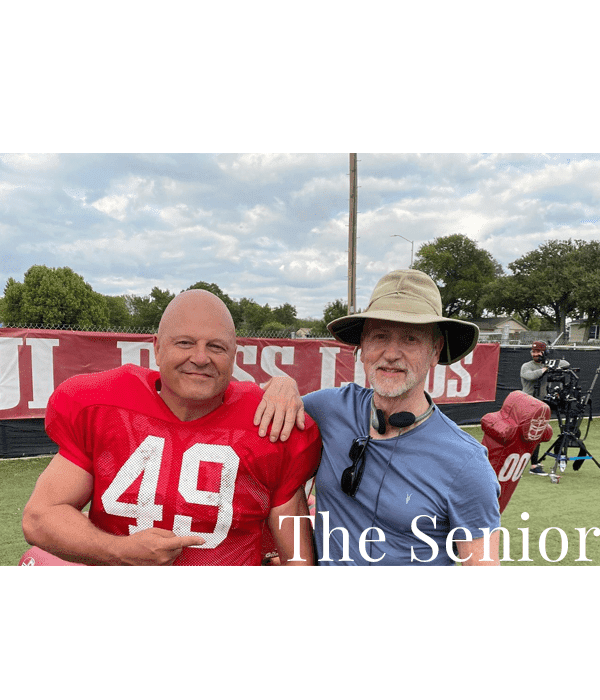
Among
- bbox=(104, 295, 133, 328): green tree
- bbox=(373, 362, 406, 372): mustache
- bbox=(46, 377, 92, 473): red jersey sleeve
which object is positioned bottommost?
bbox=(46, 377, 92, 473): red jersey sleeve

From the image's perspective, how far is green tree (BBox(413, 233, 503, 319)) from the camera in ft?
159

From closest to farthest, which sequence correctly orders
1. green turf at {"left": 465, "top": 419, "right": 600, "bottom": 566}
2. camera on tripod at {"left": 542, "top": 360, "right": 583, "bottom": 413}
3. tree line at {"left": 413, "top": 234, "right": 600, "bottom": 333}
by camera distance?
green turf at {"left": 465, "top": 419, "right": 600, "bottom": 566} → camera on tripod at {"left": 542, "top": 360, "right": 583, "bottom": 413} → tree line at {"left": 413, "top": 234, "right": 600, "bottom": 333}

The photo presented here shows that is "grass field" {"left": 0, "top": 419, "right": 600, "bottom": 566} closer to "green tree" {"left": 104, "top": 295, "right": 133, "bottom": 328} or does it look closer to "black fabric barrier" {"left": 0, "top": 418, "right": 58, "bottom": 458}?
"black fabric barrier" {"left": 0, "top": 418, "right": 58, "bottom": 458}

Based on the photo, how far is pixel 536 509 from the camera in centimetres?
518

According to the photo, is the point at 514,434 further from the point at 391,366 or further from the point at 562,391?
the point at 562,391

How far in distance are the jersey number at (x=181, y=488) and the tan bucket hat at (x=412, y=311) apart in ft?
2.04

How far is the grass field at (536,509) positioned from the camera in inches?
152

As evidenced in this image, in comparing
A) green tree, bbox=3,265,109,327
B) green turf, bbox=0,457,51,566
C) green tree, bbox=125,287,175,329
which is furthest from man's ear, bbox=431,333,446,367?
green tree, bbox=3,265,109,327

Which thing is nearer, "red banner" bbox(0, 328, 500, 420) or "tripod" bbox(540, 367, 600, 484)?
"red banner" bbox(0, 328, 500, 420)

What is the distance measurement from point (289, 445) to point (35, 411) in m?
6.10

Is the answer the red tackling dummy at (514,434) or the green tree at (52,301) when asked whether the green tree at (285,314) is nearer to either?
the green tree at (52,301)

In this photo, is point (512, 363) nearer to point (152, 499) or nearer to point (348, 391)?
point (348, 391)

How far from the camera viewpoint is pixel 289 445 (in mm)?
1460

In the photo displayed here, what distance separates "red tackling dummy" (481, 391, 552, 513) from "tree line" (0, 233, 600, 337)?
13.8 metres
